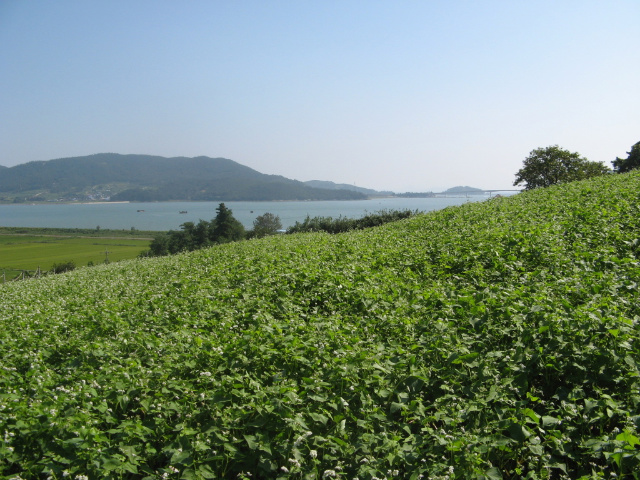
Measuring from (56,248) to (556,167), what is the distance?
110677mm

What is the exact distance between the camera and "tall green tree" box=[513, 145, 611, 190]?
171 feet

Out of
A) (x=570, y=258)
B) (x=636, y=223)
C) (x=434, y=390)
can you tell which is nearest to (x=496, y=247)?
(x=570, y=258)

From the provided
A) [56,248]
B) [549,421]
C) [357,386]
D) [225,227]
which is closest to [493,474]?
[549,421]

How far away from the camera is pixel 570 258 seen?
25.0 ft

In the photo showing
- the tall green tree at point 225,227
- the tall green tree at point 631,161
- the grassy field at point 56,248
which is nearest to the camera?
the tall green tree at point 631,161

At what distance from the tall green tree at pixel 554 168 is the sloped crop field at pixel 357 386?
52.2 m

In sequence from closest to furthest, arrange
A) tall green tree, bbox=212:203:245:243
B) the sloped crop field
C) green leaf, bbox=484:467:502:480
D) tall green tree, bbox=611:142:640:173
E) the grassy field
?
green leaf, bbox=484:467:502:480, the sloped crop field, tall green tree, bbox=611:142:640:173, tall green tree, bbox=212:203:245:243, the grassy field

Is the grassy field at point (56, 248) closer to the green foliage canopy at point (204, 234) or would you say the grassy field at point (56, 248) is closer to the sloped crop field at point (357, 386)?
the green foliage canopy at point (204, 234)

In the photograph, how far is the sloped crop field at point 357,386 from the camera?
343cm

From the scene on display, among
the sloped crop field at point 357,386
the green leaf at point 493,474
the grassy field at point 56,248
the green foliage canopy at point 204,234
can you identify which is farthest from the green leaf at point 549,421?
the grassy field at point 56,248

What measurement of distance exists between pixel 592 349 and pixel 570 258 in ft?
13.5

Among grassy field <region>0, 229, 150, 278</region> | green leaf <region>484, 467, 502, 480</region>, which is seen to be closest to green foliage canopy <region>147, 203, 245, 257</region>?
grassy field <region>0, 229, 150, 278</region>

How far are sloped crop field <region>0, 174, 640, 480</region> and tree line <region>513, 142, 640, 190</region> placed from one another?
171 feet

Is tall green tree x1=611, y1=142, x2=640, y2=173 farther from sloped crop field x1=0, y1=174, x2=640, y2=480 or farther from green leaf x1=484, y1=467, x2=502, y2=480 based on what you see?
green leaf x1=484, y1=467, x2=502, y2=480
